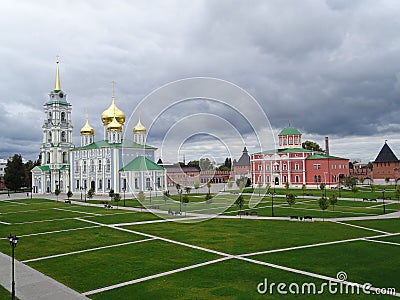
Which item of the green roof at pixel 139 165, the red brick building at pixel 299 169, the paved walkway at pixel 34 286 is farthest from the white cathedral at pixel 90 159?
the paved walkway at pixel 34 286

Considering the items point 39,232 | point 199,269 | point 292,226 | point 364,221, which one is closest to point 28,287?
point 199,269

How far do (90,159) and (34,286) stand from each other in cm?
5300

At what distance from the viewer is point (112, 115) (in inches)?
2591

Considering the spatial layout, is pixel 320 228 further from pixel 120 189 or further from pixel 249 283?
pixel 120 189

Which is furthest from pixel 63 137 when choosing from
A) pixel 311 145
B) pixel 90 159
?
pixel 311 145

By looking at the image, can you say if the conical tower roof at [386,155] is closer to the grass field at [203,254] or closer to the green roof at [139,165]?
the green roof at [139,165]

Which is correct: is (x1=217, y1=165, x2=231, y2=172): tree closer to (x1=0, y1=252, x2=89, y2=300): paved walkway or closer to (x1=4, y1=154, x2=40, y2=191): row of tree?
(x1=0, y1=252, x2=89, y2=300): paved walkway

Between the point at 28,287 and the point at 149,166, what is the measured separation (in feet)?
142

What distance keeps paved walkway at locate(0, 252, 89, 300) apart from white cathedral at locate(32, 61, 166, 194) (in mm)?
34413

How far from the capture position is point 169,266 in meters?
16.1

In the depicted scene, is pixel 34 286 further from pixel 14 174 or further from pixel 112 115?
pixel 14 174

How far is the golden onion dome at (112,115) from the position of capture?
6569 cm

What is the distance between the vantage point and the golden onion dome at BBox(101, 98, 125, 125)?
65.7 metres

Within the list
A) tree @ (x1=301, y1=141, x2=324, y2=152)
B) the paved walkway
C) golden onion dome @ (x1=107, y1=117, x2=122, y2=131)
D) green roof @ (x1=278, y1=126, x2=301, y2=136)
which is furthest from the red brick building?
the paved walkway
